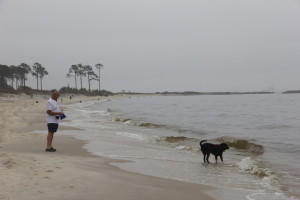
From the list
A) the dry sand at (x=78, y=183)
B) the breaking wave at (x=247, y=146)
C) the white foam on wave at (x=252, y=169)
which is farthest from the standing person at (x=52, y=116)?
the breaking wave at (x=247, y=146)

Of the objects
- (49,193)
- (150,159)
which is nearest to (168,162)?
(150,159)

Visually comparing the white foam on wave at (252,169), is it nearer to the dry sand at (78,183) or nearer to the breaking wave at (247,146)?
the dry sand at (78,183)

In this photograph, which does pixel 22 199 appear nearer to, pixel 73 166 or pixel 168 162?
pixel 73 166

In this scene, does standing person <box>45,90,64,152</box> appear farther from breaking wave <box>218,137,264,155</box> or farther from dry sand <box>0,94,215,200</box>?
breaking wave <box>218,137,264,155</box>

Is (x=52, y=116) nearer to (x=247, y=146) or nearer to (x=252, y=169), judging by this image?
(x=252, y=169)

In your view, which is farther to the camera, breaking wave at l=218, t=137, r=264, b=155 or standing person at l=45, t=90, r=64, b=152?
breaking wave at l=218, t=137, r=264, b=155

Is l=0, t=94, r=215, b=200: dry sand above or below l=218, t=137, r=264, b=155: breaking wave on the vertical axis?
above

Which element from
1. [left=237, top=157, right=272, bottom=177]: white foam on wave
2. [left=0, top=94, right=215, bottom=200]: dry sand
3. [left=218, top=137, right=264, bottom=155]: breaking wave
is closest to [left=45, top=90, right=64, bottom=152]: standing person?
[left=0, top=94, right=215, bottom=200]: dry sand

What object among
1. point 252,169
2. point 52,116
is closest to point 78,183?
point 52,116

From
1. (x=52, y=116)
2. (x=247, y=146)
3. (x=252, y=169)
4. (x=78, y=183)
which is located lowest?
(x=247, y=146)

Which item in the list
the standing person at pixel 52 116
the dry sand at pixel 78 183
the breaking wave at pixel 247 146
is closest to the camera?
the dry sand at pixel 78 183

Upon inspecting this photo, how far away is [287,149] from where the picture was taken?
42.6ft

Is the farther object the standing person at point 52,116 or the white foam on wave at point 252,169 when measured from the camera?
the standing person at point 52,116

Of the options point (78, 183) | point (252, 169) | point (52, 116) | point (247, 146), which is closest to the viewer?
point (78, 183)
